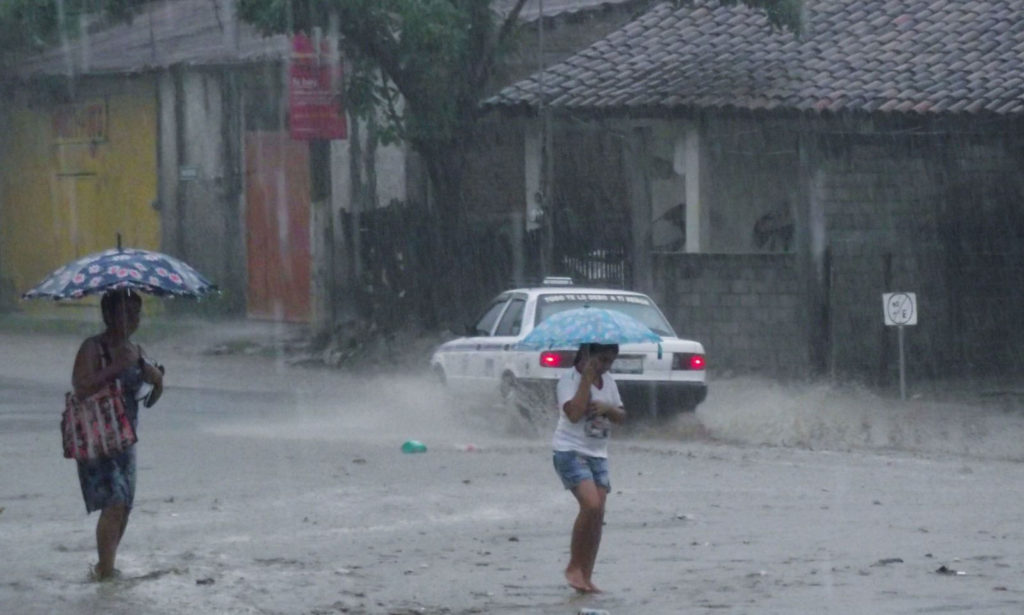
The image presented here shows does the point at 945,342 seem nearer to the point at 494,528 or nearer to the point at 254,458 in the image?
the point at 254,458

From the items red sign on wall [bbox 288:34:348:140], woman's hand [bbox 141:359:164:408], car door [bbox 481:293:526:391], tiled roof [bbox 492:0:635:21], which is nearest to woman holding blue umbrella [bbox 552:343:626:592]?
woman's hand [bbox 141:359:164:408]

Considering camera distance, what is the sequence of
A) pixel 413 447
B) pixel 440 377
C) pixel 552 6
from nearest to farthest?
pixel 413 447
pixel 440 377
pixel 552 6

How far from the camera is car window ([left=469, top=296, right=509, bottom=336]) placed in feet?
59.0

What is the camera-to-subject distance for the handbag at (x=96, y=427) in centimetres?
960

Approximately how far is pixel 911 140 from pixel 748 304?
114 inches

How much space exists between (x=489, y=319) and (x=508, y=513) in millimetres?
5853

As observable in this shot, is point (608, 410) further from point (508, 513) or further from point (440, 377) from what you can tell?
point (440, 377)

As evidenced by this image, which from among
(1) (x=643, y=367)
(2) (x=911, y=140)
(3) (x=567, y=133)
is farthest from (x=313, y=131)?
(1) (x=643, y=367)

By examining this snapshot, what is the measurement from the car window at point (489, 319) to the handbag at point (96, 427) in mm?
8373

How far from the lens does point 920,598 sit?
9328 millimetres

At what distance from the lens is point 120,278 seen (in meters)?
9.66

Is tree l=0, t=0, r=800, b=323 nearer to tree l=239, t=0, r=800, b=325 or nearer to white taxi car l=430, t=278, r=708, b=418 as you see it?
tree l=239, t=0, r=800, b=325

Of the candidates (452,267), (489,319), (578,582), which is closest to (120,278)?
(578,582)

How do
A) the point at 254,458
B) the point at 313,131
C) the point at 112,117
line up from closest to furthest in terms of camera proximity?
the point at 254,458
the point at 313,131
the point at 112,117
